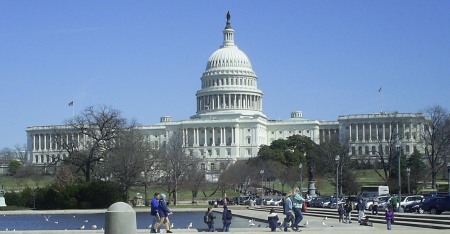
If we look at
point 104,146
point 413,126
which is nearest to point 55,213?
point 104,146

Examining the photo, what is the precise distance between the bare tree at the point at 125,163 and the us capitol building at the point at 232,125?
3452 inches

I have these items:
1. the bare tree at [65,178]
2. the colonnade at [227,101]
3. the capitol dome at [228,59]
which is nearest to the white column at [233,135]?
the colonnade at [227,101]

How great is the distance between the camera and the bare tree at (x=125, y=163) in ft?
260

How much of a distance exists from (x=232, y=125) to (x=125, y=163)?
342 feet

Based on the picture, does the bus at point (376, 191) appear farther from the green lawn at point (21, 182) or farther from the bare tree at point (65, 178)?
the green lawn at point (21, 182)

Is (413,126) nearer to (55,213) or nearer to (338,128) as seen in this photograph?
(338,128)

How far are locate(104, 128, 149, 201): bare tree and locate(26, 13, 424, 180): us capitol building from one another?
87.7 m

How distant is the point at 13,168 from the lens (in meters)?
152

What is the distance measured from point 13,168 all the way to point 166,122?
49.1 metres

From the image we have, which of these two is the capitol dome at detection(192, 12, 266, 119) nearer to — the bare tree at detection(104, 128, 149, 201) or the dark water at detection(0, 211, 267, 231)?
the bare tree at detection(104, 128, 149, 201)

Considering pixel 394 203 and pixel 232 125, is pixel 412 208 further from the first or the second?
pixel 232 125

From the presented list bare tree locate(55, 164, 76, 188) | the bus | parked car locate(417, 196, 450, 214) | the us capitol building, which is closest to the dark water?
parked car locate(417, 196, 450, 214)

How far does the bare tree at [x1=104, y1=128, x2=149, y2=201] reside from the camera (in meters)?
79.2

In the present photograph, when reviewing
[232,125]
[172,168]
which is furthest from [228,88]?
[172,168]
